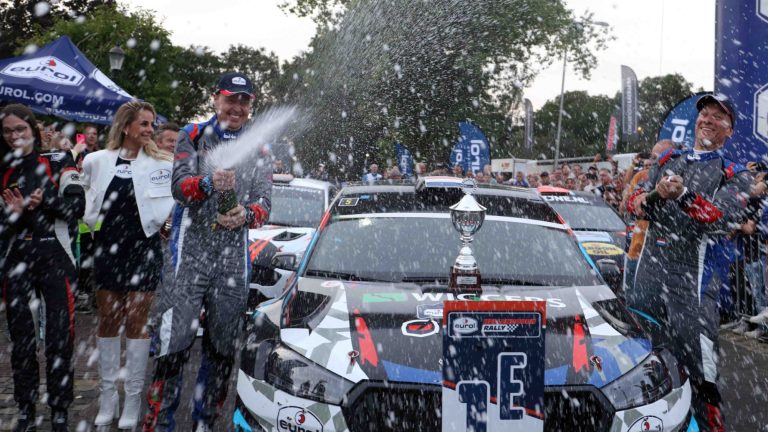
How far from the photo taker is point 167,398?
172 inches

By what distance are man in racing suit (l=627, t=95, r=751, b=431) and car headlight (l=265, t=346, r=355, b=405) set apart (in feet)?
6.55

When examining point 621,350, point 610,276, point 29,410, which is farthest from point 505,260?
point 29,410

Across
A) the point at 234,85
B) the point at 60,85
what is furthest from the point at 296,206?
the point at 60,85

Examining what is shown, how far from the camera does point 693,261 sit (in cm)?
442

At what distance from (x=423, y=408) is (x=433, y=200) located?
1.95 meters

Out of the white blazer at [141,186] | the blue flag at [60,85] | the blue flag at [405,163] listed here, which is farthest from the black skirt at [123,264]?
the blue flag at [405,163]

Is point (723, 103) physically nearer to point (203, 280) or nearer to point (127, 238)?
point (203, 280)

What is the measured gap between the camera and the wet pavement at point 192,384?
16.7 feet

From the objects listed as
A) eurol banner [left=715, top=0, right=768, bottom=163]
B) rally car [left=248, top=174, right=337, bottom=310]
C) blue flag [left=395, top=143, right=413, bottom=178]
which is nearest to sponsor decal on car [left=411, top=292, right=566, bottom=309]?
rally car [left=248, top=174, right=337, bottom=310]

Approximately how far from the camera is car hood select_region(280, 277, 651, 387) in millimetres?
3281

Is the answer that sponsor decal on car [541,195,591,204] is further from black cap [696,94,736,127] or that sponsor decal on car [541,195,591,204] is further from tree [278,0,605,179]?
tree [278,0,605,179]

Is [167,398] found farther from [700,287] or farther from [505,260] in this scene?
[700,287]

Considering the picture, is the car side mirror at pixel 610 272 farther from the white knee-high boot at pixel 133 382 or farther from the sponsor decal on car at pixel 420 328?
the white knee-high boot at pixel 133 382

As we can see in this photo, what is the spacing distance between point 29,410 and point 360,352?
2.43 meters
